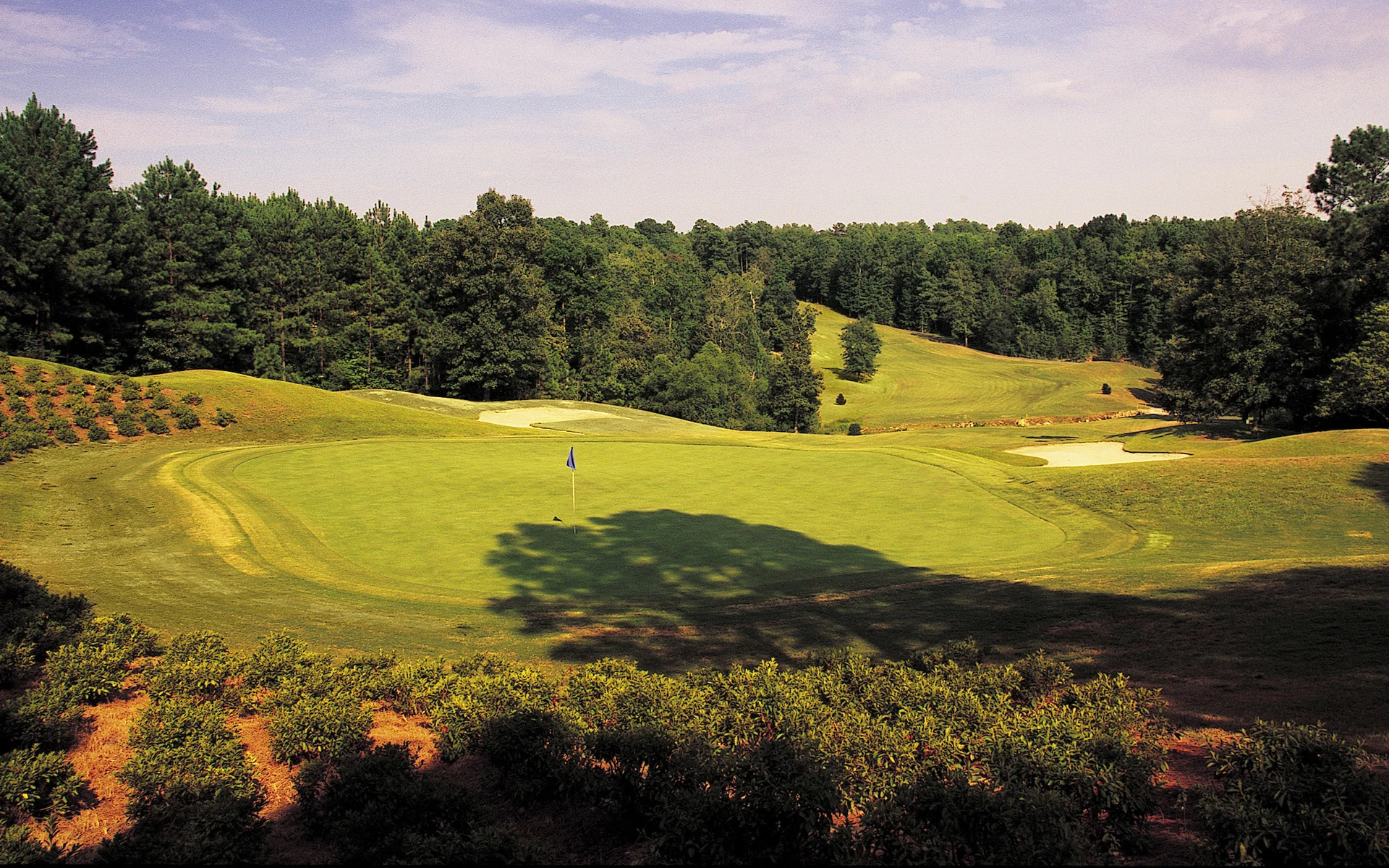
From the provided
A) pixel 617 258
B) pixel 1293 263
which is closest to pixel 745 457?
pixel 1293 263

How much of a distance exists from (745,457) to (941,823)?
29166 millimetres

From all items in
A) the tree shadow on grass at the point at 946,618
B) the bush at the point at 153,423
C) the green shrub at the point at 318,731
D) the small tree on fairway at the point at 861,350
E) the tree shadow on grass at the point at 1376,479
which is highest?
the small tree on fairway at the point at 861,350

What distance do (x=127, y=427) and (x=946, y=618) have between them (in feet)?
113

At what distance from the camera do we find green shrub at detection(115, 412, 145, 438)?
34.4 m

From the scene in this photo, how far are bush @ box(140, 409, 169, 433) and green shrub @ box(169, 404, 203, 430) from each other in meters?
0.65

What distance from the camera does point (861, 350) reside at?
110 m

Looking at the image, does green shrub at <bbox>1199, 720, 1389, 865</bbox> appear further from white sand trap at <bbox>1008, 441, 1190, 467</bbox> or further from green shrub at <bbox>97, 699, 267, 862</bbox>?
white sand trap at <bbox>1008, 441, 1190, 467</bbox>

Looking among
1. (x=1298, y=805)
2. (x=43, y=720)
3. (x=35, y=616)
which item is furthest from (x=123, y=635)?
(x=1298, y=805)

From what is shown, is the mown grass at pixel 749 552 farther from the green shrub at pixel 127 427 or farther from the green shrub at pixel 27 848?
the green shrub at pixel 27 848

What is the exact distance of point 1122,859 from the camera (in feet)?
21.9

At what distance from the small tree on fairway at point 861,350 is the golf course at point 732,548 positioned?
69771 mm

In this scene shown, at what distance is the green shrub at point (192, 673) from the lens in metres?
10.1

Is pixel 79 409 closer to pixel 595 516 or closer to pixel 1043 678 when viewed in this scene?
pixel 595 516

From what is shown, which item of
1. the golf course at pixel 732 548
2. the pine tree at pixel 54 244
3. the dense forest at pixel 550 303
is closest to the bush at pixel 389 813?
the golf course at pixel 732 548
